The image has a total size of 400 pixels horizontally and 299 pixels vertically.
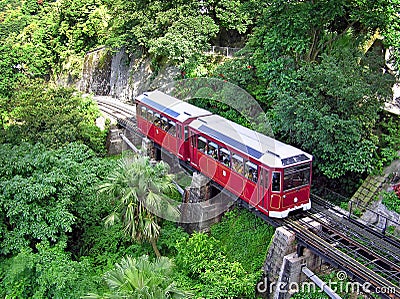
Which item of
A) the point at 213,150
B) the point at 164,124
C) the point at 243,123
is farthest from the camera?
the point at 243,123

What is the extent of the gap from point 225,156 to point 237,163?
2.45 feet

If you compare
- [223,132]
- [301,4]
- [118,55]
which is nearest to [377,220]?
[223,132]

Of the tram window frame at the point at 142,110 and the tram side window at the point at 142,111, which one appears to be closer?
the tram window frame at the point at 142,110

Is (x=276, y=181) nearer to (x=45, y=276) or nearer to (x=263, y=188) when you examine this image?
(x=263, y=188)

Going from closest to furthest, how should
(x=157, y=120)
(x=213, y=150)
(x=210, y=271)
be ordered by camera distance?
(x=210, y=271) → (x=213, y=150) → (x=157, y=120)

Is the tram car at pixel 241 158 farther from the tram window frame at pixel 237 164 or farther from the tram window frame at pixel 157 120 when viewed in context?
the tram window frame at pixel 157 120

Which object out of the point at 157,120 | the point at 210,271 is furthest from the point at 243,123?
the point at 210,271

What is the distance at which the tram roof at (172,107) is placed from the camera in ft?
61.7

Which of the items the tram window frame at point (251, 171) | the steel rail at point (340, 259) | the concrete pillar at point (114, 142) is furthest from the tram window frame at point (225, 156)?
the concrete pillar at point (114, 142)

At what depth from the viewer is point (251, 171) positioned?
14594 mm

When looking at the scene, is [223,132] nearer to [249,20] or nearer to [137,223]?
[137,223]

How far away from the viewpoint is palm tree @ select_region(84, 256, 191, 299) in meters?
9.64

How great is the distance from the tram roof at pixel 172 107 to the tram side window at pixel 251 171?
15.2ft

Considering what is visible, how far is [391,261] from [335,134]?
197 inches
